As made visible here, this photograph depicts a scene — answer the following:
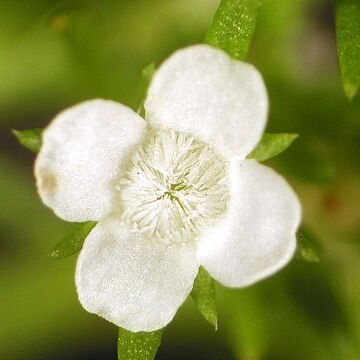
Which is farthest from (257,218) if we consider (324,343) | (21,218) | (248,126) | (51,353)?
(51,353)

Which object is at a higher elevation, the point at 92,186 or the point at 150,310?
the point at 92,186

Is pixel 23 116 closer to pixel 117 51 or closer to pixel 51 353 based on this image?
pixel 117 51

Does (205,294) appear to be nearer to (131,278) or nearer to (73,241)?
(131,278)

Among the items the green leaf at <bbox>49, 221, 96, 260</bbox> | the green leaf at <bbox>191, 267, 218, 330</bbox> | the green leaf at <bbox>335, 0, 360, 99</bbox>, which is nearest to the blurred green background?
the green leaf at <bbox>335, 0, 360, 99</bbox>

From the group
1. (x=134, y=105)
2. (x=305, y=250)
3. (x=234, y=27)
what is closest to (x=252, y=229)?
(x=305, y=250)

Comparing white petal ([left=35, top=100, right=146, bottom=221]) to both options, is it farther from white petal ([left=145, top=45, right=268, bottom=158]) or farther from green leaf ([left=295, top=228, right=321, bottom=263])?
green leaf ([left=295, top=228, right=321, bottom=263])

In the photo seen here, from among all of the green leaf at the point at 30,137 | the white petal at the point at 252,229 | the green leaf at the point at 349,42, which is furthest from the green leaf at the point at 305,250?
the green leaf at the point at 30,137

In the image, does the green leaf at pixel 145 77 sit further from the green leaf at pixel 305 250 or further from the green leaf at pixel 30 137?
the green leaf at pixel 305 250

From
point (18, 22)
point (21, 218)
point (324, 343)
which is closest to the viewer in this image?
point (324, 343)
